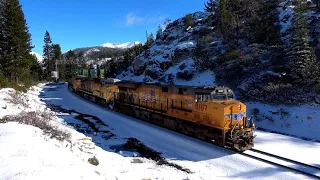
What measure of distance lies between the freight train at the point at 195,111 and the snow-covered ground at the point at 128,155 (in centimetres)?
68

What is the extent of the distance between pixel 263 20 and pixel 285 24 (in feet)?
9.69

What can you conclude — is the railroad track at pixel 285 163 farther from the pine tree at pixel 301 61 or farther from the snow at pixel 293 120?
the pine tree at pixel 301 61

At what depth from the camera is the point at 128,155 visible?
13.0 m

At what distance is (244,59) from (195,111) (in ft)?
62.2

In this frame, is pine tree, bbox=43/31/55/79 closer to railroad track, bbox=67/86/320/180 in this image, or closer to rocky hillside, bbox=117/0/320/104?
rocky hillside, bbox=117/0/320/104

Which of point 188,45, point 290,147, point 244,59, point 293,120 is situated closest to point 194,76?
point 244,59

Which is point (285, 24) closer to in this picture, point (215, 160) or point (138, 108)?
point (138, 108)

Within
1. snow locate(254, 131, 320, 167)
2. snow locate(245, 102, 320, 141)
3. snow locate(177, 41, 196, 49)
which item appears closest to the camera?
snow locate(254, 131, 320, 167)

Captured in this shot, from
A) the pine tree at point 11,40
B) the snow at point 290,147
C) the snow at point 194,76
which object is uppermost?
the pine tree at point 11,40

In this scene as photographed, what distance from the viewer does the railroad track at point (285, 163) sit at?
1122 cm

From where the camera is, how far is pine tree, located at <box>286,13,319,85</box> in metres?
23.2

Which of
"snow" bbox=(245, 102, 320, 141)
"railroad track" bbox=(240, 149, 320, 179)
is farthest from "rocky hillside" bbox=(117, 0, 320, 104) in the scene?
"railroad track" bbox=(240, 149, 320, 179)

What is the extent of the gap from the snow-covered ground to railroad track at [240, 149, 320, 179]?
36cm

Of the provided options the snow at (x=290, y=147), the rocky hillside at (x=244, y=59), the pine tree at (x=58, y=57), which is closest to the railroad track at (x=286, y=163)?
the snow at (x=290, y=147)
